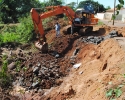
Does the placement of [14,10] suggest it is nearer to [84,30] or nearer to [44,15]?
[84,30]

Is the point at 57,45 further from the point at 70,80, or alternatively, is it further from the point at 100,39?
the point at 70,80

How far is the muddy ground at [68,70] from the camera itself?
32.8 feet

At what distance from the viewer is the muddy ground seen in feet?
32.8

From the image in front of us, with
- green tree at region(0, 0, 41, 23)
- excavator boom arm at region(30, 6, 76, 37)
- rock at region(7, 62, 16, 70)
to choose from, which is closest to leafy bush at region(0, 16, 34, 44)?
excavator boom arm at region(30, 6, 76, 37)

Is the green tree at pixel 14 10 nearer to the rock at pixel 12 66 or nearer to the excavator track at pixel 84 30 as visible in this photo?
the excavator track at pixel 84 30

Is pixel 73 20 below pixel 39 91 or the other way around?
the other way around

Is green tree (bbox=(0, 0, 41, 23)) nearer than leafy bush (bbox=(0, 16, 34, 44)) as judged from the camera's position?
No

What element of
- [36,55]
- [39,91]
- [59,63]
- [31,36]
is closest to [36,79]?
[39,91]

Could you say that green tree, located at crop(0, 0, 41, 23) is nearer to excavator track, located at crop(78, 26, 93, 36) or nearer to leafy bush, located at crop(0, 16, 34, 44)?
leafy bush, located at crop(0, 16, 34, 44)

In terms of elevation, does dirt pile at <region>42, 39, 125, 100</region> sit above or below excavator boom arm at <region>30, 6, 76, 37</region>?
below

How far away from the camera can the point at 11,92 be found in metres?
11.8

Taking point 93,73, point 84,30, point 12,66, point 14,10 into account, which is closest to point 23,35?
point 84,30

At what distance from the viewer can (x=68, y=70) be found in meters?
14.3

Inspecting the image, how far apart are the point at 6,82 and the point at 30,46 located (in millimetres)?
8083
